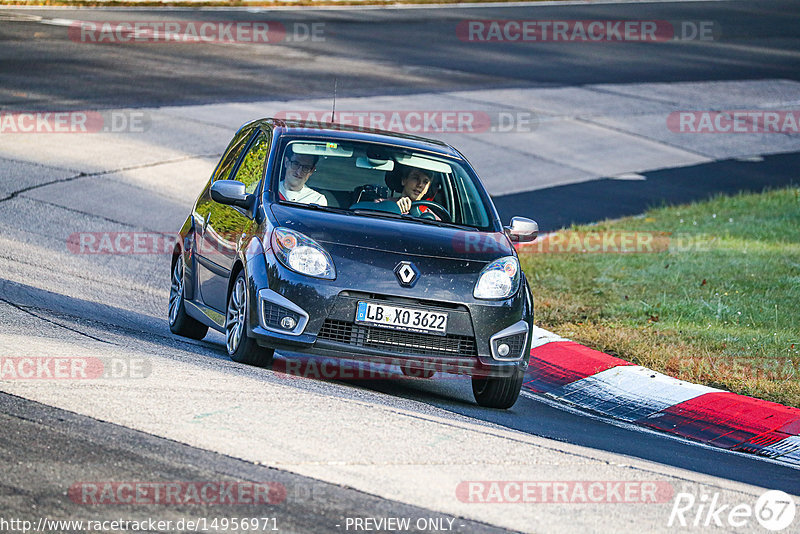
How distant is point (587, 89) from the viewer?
2516 cm

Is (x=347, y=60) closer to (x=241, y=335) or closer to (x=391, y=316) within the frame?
(x=241, y=335)

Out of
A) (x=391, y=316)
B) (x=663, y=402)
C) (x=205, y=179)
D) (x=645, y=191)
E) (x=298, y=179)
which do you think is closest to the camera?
(x=391, y=316)

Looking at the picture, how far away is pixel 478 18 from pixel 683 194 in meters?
17.2

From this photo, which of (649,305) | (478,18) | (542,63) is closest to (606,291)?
(649,305)

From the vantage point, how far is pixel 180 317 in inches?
377

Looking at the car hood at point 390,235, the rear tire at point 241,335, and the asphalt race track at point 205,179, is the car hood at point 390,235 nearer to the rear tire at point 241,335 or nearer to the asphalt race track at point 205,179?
the rear tire at point 241,335

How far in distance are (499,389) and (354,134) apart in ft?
7.05

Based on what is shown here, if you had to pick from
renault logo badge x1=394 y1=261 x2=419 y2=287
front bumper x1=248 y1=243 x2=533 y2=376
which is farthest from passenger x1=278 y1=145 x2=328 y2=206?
renault logo badge x1=394 y1=261 x2=419 y2=287

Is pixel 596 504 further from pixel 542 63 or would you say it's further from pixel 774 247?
pixel 542 63

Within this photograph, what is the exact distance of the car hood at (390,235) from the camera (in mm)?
7719

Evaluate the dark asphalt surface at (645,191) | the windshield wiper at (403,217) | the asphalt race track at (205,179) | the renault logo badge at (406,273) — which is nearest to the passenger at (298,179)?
the windshield wiper at (403,217)

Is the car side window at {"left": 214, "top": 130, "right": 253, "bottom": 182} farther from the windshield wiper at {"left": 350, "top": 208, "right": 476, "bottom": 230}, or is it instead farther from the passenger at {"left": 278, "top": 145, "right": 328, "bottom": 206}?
the windshield wiper at {"left": 350, "top": 208, "right": 476, "bottom": 230}

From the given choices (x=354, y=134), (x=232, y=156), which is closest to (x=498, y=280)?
(x=354, y=134)

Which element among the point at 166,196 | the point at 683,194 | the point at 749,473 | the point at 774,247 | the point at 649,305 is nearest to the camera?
the point at 749,473
